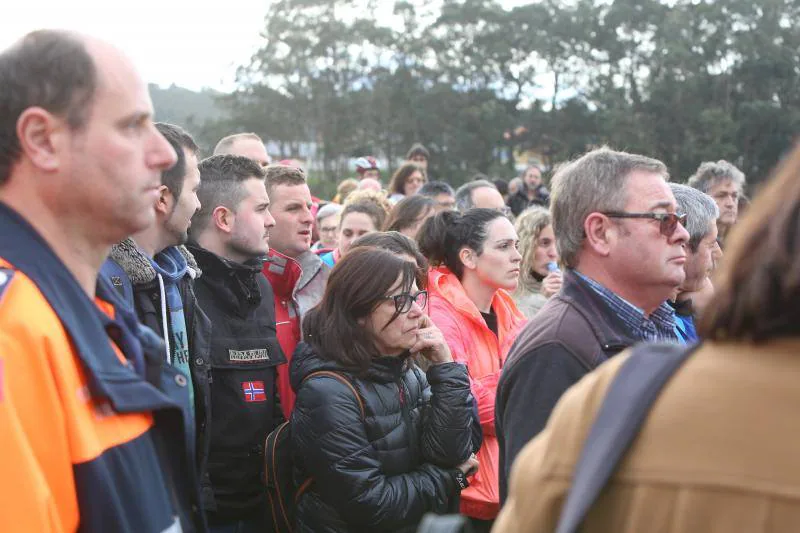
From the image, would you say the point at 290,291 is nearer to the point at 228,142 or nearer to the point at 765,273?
the point at 228,142

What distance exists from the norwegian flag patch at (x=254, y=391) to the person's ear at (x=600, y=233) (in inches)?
65.6

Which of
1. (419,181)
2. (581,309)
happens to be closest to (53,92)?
(581,309)

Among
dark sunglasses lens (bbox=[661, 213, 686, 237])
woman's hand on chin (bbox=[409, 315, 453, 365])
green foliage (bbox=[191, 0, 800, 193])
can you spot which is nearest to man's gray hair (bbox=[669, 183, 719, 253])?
dark sunglasses lens (bbox=[661, 213, 686, 237])

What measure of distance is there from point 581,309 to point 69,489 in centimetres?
172

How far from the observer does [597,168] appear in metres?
3.22

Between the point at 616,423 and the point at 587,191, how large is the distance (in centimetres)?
204

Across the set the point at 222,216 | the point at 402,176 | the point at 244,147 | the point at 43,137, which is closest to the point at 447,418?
the point at 222,216

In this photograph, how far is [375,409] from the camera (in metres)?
3.45

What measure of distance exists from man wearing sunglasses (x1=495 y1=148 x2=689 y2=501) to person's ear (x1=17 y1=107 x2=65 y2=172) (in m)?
1.54

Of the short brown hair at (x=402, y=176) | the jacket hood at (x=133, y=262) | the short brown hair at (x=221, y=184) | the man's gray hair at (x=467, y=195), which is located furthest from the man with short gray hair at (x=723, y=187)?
the jacket hood at (x=133, y=262)

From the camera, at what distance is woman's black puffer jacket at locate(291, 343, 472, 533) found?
10.9 ft

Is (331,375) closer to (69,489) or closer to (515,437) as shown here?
(515,437)

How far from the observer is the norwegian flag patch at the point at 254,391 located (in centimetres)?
386

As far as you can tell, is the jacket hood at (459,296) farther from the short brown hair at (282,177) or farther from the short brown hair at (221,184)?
the short brown hair at (221,184)
